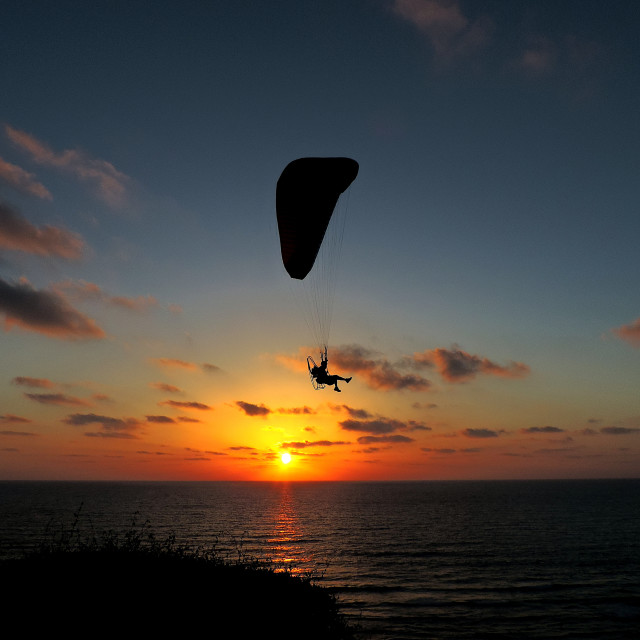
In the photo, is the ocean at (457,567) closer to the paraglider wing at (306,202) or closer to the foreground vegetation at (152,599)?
the foreground vegetation at (152,599)

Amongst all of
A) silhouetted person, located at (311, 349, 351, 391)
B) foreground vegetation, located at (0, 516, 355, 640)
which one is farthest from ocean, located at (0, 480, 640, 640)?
silhouetted person, located at (311, 349, 351, 391)

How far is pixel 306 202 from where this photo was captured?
2208 cm

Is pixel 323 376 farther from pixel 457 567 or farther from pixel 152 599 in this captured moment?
pixel 457 567

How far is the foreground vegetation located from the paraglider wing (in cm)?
1467

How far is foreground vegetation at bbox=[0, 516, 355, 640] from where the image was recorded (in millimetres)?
15352

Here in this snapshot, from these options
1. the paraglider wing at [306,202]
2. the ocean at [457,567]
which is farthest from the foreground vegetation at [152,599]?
the paraglider wing at [306,202]

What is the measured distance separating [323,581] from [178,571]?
22.7 metres

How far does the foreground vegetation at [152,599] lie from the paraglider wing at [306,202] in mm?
14672

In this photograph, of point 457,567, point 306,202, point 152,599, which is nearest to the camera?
point 152,599

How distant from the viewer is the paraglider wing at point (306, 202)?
2141cm

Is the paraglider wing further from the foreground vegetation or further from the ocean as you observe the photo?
the ocean

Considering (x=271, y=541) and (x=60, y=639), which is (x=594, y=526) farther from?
(x=60, y=639)

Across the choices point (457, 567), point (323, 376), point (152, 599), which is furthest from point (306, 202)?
point (457, 567)

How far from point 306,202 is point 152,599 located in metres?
17.3
